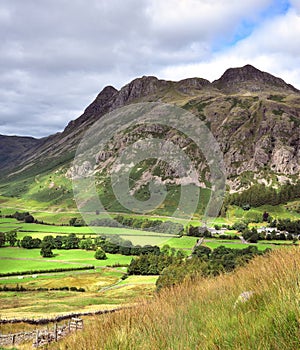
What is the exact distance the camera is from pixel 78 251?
126 meters

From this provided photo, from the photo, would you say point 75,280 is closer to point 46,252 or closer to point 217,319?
point 46,252

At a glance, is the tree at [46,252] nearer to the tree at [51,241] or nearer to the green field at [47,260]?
the green field at [47,260]

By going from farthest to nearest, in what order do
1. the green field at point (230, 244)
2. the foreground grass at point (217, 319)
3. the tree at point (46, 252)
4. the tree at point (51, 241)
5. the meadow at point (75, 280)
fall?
the tree at point (51, 241), the green field at point (230, 244), the tree at point (46, 252), the meadow at point (75, 280), the foreground grass at point (217, 319)

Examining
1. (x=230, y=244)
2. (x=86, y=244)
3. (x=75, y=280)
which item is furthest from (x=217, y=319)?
(x=86, y=244)

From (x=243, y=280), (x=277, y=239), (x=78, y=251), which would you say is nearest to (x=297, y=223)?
(x=277, y=239)

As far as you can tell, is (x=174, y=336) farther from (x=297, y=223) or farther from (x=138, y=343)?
(x=297, y=223)

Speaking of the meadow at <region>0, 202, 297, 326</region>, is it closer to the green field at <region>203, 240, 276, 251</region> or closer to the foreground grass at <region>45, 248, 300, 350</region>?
the green field at <region>203, 240, 276, 251</region>

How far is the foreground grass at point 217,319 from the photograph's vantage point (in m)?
5.29

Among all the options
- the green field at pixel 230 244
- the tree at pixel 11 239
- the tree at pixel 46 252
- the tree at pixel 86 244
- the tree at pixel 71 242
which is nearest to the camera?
the tree at pixel 46 252

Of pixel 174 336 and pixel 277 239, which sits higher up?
pixel 174 336

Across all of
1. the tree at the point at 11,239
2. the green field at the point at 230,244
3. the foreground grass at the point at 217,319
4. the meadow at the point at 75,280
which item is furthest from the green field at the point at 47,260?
the foreground grass at the point at 217,319

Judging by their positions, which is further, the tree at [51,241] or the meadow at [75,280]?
the tree at [51,241]

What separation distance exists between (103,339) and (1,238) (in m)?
144

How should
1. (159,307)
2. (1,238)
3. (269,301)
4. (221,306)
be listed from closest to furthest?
(269,301)
(221,306)
(159,307)
(1,238)
